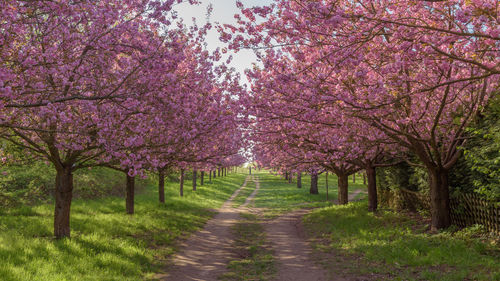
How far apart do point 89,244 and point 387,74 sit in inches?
414

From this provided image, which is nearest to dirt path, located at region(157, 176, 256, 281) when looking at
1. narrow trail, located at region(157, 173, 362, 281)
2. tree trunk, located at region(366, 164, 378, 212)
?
narrow trail, located at region(157, 173, 362, 281)

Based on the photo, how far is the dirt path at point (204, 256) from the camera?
374 inches

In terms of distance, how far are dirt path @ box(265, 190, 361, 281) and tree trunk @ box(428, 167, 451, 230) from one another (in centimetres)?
481

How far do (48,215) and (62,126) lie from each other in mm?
6630

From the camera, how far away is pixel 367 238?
1288 cm

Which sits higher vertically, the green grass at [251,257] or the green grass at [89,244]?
the green grass at [89,244]

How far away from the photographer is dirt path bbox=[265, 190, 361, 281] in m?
9.38

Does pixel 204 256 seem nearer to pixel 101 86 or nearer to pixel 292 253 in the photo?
pixel 292 253

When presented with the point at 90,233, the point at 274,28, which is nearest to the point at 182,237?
the point at 90,233

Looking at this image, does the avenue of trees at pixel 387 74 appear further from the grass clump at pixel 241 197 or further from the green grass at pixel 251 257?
the grass clump at pixel 241 197

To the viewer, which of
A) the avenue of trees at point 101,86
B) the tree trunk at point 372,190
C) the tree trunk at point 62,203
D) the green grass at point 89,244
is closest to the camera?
the avenue of trees at point 101,86

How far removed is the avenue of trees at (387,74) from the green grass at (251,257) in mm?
4665

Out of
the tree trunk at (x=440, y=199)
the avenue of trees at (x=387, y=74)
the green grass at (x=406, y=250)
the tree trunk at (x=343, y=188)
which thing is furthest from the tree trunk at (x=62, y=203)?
the tree trunk at (x=343, y=188)

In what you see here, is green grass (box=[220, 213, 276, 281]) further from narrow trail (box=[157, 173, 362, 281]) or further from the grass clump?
the grass clump
